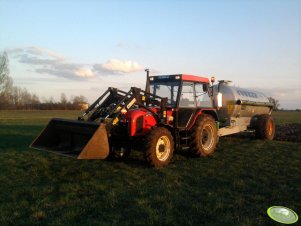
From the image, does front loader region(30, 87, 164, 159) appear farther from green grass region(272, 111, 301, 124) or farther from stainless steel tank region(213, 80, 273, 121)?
green grass region(272, 111, 301, 124)

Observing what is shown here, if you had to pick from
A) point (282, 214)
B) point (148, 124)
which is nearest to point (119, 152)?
point (148, 124)

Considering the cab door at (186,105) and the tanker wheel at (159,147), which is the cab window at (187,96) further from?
the tanker wheel at (159,147)

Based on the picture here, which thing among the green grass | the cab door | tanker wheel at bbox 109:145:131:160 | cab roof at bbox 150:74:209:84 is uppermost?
cab roof at bbox 150:74:209:84

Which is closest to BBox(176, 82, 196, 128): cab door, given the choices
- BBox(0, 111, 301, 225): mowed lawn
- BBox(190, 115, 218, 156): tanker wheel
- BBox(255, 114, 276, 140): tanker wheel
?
BBox(190, 115, 218, 156): tanker wheel

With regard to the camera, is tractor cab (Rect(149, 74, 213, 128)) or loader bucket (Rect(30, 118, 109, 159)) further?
tractor cab (Rect(149, 74, 213, 128))

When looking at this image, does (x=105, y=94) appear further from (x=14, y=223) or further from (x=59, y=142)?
(x=14, y=223)

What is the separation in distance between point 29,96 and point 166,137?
3583 inches

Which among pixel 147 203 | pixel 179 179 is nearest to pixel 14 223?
pixel 147 203

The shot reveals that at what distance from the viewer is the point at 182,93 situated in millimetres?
9094

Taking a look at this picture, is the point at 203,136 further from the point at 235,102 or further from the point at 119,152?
the point at 235,102

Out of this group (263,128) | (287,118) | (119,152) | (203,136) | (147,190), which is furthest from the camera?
(287,118)

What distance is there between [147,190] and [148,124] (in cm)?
263

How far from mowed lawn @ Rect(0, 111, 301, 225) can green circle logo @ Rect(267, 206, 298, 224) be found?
111 mm

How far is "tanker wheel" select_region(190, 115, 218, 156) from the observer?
889 cm
